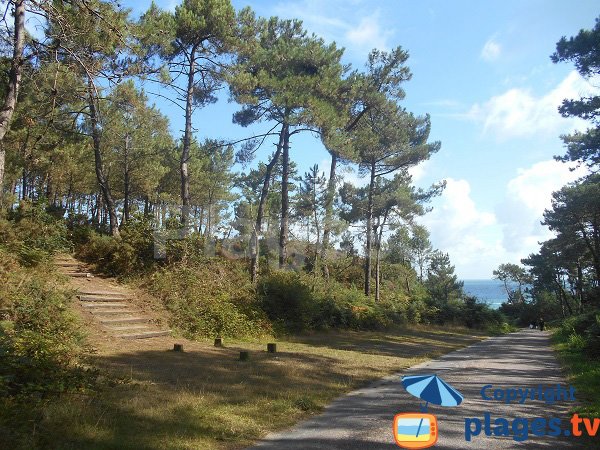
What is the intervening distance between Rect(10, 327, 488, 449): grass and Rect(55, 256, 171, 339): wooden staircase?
47.1 inches

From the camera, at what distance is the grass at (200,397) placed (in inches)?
183

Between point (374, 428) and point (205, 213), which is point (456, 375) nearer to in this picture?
point (374, 428)

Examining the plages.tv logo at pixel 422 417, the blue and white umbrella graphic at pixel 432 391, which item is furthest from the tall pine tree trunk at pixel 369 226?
the blue and white umbrella graphic at pixel 432 391

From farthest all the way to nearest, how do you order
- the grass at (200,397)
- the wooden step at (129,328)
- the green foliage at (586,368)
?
1. the wooden step at (129,328)
2. the green foliage at (586,368)
3. the grass at (200,397)

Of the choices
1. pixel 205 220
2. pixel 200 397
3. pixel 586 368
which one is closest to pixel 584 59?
pixel 586 368

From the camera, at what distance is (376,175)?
97.2 ft

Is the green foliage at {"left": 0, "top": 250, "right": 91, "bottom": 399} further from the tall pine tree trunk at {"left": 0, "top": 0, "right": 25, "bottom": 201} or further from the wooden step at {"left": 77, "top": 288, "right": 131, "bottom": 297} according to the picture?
the tall pine tree trunk at {"left": 0, "top": 0, "right": 25, "bottom": 201}

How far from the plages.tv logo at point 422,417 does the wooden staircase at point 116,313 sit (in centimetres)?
834

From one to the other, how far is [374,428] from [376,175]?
83.4ft

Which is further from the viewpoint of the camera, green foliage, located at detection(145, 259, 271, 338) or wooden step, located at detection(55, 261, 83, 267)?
wooden step, located at detection(55, 261, 83, 267)

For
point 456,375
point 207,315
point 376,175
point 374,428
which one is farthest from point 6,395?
point 376,175

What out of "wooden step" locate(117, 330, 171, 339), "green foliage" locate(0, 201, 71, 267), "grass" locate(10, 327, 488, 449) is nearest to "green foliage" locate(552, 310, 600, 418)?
"grass" locate(10, 327, 488, 449)

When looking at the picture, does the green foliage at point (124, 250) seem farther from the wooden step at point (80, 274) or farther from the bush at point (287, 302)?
the bush at point (287, 302)

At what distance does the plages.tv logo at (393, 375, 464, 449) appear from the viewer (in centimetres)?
393
